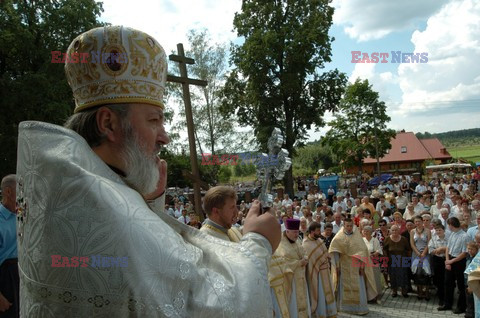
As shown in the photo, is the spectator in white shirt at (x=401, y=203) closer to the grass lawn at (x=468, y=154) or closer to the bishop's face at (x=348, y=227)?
the bishop's face at (x=348, y=227)

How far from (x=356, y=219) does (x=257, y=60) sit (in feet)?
54.6

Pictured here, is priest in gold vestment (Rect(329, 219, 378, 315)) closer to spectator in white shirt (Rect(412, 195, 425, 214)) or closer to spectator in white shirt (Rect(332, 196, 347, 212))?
spectator in white shirt (Rect(412, 195, 425, 214))

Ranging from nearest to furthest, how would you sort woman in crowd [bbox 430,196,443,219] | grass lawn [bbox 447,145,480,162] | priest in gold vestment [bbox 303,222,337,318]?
1. priest in gold vestment [bbox 303,222,337,318]
2. woman in crowd [bbox 430,196,443,219]
3. grass lawn [bbox 447,145,480,162]

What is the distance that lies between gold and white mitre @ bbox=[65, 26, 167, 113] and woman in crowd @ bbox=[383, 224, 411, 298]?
9.37 meters

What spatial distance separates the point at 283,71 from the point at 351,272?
1985cm

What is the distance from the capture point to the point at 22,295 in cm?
113

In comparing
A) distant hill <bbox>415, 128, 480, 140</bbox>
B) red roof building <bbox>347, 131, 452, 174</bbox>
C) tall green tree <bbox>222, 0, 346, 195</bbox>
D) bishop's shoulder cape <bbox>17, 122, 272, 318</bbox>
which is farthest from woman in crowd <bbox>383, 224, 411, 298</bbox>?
distant hill <bbox>415, 128, 480, 140</bbox>

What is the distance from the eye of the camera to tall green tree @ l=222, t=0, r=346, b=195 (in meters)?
26.2

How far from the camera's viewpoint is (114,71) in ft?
4.70

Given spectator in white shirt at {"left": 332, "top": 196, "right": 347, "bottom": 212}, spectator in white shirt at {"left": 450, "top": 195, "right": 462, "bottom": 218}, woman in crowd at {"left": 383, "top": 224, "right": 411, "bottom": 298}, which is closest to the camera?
woman in crowd at {"left": 383, "top": 224, "right": 411, "bottom": 298}

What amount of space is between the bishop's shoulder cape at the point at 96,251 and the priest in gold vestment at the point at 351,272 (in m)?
8.32

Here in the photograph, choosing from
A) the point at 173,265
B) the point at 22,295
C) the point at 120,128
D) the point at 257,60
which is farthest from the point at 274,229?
the point at 257,60

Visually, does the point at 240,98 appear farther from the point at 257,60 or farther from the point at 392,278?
the point at 392,278

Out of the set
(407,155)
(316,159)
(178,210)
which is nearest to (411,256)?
(178,210)
